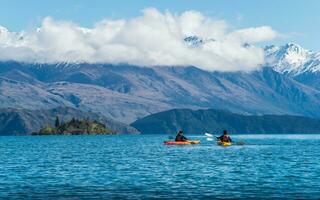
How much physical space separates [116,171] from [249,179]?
24.1 m

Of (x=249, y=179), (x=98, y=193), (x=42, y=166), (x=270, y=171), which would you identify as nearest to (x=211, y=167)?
(x=270, y=171)

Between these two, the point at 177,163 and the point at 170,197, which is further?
the point at 177,163

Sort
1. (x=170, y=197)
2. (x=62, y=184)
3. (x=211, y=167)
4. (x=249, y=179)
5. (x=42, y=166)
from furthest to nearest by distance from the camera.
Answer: (x=42, y=166)
(x=211, y=167)
(x=249, y=179)
(x=62, y=184)
(x=170, y=197)

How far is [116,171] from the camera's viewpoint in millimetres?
103750

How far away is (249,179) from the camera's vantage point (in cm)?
8969

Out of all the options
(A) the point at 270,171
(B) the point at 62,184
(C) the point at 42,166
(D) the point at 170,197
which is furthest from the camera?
(C) the point at 42,166

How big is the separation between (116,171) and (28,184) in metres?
21.5

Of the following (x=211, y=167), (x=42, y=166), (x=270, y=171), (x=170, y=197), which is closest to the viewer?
(x=170, y=197)

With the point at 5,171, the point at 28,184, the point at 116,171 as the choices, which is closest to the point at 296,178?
the point at 116,171

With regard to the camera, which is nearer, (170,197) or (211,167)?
(170,197)

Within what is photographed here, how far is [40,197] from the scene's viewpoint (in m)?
72.0

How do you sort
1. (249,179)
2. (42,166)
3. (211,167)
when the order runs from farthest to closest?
(42,166) → (211,167) → (249,179)

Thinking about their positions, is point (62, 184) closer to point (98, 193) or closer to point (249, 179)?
point (98, 193)

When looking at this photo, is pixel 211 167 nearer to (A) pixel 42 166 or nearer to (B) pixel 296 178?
(B) pixel 296 178
